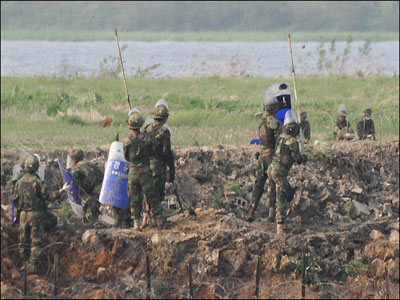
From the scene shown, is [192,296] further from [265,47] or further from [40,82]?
[265,47]

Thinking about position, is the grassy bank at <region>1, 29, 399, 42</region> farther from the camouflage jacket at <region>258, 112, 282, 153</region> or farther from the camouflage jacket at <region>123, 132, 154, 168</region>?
the camouflage jacket at <region>123, 132, 154, 168</region>

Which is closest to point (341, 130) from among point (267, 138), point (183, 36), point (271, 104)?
point (267, 138)

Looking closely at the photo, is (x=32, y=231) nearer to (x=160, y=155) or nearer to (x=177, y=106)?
(x=160, y=155)

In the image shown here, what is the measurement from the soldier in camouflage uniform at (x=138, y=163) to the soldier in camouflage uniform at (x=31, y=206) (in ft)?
4.65

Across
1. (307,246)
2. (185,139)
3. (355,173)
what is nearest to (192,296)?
(307,246)

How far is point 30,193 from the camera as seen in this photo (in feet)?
45.2

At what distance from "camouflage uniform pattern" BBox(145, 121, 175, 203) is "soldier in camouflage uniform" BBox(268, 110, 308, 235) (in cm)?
166

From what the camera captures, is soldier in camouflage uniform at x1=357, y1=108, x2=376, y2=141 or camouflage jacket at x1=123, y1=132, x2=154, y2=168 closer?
camouflage jacket at x1=123, y1=132, x2=154, y2=168

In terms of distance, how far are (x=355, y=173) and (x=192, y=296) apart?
22.2 feet

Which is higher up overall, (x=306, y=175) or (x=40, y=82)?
(x=40, y=82)

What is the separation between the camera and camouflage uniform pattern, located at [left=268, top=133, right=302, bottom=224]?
14.9 meters

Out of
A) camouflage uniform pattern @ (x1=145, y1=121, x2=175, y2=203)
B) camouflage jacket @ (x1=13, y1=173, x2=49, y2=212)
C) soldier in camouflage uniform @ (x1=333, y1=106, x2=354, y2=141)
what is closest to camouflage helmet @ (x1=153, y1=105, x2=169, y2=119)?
camouflage uniform pattern @ (x1=145, y1=121, x2=175, y2=203)

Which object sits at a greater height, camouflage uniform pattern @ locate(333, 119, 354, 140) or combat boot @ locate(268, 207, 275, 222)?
camouflage uniform pattern @ locate(333, 119, 354, 140)

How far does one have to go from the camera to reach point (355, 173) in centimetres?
1938
